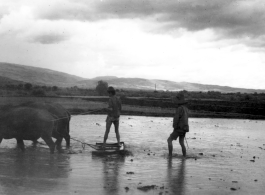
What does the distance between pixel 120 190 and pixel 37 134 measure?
542 cm

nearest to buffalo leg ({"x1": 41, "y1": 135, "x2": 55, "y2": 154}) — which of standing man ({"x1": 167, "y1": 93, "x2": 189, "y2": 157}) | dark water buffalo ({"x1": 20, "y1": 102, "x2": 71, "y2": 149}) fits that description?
dark water buffalo ({"x1": 20, "y1": 102, "x2": 71, "y2": 149})

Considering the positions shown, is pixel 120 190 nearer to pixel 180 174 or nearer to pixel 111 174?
pixel 111 174

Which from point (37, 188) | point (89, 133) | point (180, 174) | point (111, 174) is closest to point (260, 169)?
point (180, 174)

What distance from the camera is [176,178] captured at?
9422 mm

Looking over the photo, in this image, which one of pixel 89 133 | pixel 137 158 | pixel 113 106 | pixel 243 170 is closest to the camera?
pixel 243 170

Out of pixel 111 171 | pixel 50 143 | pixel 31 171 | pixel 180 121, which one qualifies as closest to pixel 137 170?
pixel 111 171

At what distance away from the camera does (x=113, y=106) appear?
42.7 feet

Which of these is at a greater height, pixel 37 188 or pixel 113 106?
pixel 113 106

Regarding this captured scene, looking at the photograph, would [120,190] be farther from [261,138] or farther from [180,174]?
[261,138]

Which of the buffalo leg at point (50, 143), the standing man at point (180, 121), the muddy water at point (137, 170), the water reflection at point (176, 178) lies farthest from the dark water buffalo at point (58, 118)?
the water reflection at point (176, 178)

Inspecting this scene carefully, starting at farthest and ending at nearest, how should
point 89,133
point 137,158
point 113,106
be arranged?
1. point 89,133
2. point 113,106
3. point 137,158

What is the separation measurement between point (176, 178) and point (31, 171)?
3.51m

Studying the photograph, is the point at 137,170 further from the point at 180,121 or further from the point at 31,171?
the point at 180,121

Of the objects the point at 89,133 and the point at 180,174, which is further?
the point at 89,133
